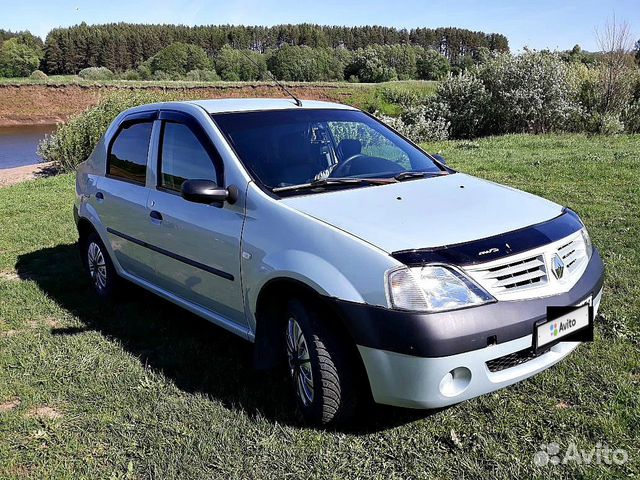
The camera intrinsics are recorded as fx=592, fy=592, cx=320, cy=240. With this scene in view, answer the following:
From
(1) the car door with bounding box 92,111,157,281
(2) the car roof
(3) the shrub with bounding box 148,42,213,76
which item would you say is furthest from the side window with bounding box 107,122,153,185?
(3) the shrub with bounding box 148,42,213,76

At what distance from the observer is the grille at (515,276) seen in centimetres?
268

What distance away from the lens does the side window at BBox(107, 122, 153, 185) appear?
14.8ft

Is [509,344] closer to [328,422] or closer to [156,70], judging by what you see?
[328,422]

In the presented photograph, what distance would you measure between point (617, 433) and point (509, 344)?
746 mm

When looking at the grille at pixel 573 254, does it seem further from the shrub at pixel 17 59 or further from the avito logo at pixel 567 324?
the shrub at pixel 17 59

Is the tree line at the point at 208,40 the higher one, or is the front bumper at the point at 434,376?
the tree line at the point at 208,40

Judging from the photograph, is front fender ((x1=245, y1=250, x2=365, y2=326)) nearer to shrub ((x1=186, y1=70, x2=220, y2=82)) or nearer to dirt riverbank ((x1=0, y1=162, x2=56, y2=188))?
dirt riverbank ((x1=0, y1=162, x2=56, y2=188))

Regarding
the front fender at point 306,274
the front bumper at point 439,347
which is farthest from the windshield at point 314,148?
the front bumper at point 439,347

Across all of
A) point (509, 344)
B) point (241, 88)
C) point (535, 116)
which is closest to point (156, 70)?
point (241, 88)

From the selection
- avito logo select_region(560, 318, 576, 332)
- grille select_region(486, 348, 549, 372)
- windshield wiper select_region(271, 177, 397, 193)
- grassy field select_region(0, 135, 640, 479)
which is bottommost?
grassy field select_region(0, 135, 640, 479)

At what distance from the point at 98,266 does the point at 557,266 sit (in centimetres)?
408

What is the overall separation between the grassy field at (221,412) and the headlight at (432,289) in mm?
760

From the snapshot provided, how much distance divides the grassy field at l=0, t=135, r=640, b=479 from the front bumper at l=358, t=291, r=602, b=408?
0.32m

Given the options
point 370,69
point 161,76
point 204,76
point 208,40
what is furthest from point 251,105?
point 208,40
